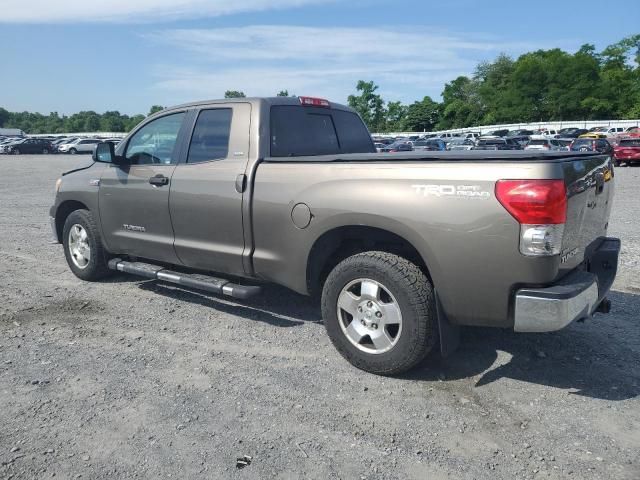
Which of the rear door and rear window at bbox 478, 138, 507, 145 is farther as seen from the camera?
rear window at bbox 478, 138, 507, 145

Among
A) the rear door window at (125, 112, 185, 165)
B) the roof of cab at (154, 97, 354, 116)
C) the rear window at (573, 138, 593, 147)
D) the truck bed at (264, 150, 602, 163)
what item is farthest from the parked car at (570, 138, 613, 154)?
the truck bed at (264, 150, 602, 163)

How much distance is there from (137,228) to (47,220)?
22.2ft

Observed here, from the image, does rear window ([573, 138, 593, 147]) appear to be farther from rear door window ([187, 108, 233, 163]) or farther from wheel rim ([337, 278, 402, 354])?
wheel rim ([337, 278, 402, 354])

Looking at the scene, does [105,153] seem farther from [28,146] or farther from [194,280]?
[28,146]

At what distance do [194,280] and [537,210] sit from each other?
3020 mm

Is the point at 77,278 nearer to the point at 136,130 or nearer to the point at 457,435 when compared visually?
the point at 136,130

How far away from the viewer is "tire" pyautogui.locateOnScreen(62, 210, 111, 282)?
612cm

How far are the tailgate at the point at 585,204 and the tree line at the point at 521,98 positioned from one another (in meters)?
83.5

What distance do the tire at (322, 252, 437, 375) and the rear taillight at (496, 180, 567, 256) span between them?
30.4 inches

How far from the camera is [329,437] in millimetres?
3221

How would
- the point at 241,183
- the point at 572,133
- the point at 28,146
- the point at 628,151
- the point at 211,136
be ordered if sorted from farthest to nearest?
the point at 572,133 → the point at 28,146 → the point at 628,151 → the point at 211,136 → the point at 241,183

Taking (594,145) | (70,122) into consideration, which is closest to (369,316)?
(594,145)

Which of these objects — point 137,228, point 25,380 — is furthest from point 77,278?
point 25,380

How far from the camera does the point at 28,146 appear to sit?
5059 cm
